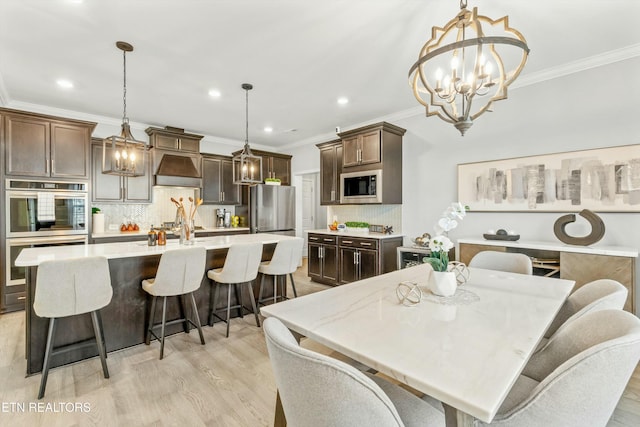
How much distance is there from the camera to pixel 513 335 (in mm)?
1138

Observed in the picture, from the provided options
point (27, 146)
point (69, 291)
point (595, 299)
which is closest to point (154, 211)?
point (27, 146)

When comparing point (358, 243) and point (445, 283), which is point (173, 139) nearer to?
point (358, 243)

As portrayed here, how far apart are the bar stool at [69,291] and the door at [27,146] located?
2689 millimetres

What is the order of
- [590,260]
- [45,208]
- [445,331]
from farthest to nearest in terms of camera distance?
[45,208] < [590,260] < [445,331]

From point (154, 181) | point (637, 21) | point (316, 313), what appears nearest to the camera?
point (316, 313)

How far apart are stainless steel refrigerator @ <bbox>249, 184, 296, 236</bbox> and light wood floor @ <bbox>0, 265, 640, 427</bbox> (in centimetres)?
331

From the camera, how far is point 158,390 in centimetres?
215

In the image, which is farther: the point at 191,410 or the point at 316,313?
Result: the point at 191,410

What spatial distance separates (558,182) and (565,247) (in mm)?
784

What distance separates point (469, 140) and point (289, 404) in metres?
4.01

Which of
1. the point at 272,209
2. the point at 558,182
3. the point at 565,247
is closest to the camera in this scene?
the point at 565,247

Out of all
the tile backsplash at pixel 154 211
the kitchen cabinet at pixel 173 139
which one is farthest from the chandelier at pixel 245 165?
the tile backsplash at pixel 154 211

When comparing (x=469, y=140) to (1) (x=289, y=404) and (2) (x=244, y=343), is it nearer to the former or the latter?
(2) (x=244, y=343)

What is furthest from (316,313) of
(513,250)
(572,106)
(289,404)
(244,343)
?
(572,106)
